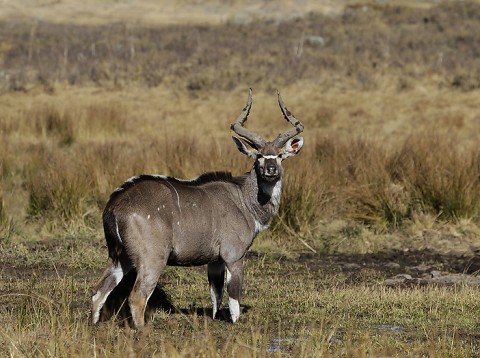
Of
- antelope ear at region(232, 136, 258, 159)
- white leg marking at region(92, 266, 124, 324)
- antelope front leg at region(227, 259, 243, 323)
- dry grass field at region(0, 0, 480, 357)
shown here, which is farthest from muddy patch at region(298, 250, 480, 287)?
white leg marking at region(92, 266, 124, 324)

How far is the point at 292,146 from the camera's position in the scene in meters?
10.3

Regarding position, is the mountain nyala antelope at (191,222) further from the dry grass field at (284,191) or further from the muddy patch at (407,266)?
the muddy patch at (407,266)

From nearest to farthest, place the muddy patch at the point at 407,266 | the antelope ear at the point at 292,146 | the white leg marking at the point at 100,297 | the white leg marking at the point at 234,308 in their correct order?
the white leg marking at the point at 100,297, the white leg marking at the point at 234,308, the antelope ear at the point at 292,146, the muddy patch at the point at 407,266

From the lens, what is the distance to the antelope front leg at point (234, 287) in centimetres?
918

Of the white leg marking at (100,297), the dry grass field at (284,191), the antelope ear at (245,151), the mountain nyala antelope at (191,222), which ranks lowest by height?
the dry grass field at (284,191)

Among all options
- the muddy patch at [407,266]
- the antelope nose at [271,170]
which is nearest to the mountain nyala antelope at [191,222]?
the antelope nose at [271,170]

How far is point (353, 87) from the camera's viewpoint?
30641 mm

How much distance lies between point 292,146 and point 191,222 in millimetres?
1734

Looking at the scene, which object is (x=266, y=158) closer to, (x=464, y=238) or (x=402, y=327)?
(x=402, y=327)

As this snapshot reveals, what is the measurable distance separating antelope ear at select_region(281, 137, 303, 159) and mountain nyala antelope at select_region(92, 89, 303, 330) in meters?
0.01

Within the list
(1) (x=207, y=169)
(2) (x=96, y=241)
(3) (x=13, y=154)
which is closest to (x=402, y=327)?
(2) (x=96, y=241)

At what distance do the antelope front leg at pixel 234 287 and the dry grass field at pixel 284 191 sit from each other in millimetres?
219

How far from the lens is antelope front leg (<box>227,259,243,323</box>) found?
30.1 feet

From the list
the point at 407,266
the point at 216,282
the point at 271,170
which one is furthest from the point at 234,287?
the point at 407,266
